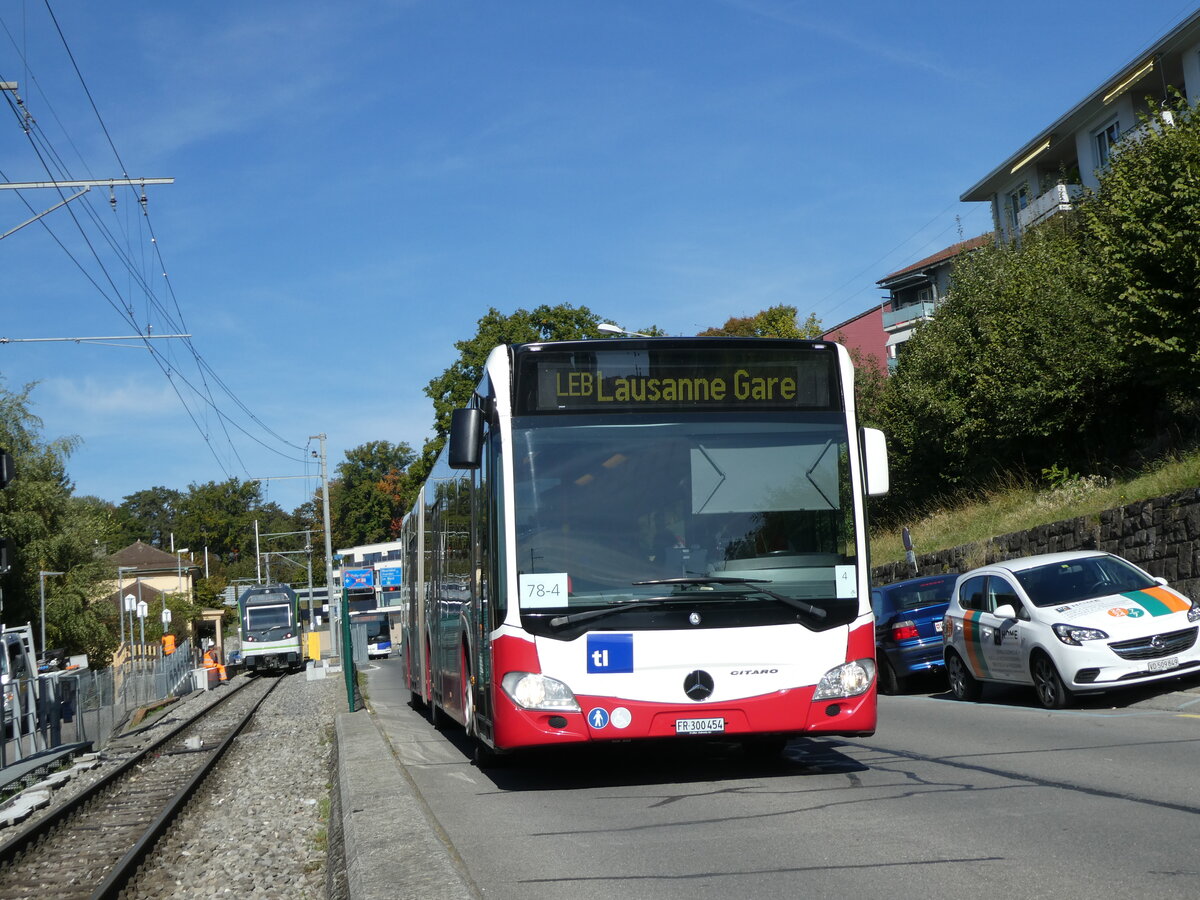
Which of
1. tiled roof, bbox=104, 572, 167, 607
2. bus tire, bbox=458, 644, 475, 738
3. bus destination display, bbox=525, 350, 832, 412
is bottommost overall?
bus tire, bbox=458, 644, 475, 738

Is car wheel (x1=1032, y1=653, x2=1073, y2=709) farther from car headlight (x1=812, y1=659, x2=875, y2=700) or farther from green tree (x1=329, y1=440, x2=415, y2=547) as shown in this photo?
green tree (x1=329, y1=440, x2=415, y2=547)

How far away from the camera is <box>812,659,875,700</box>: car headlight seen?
906cm

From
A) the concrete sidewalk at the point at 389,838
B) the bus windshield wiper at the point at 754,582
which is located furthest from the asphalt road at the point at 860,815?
the bus windshield wiper at the point at 754,582

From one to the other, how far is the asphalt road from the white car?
1.52 feet

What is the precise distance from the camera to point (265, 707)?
32750 millimetres

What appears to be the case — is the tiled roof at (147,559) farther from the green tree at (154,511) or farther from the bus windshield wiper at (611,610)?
the bus windshield wiper at (611,610)

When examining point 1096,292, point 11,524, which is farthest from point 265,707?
point 1096,292

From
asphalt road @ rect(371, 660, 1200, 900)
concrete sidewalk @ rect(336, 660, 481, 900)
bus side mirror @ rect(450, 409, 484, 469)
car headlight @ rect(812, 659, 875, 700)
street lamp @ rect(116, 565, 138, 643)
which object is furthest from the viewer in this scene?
street lamp @ rect(116, 565, 138, 643)

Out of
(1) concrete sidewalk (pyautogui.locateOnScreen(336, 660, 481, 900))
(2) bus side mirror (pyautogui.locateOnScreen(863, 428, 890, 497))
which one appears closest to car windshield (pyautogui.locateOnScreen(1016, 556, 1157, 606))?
(2) bus side mirror (pyautogui.locateOnScreen(863, 428, 890, 497))

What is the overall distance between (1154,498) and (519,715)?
14.1 m

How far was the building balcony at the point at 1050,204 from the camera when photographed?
4031cm

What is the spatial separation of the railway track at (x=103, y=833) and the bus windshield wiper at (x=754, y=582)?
4210 mm

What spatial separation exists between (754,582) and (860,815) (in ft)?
5.91

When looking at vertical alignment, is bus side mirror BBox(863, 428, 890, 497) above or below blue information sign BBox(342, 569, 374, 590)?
below
